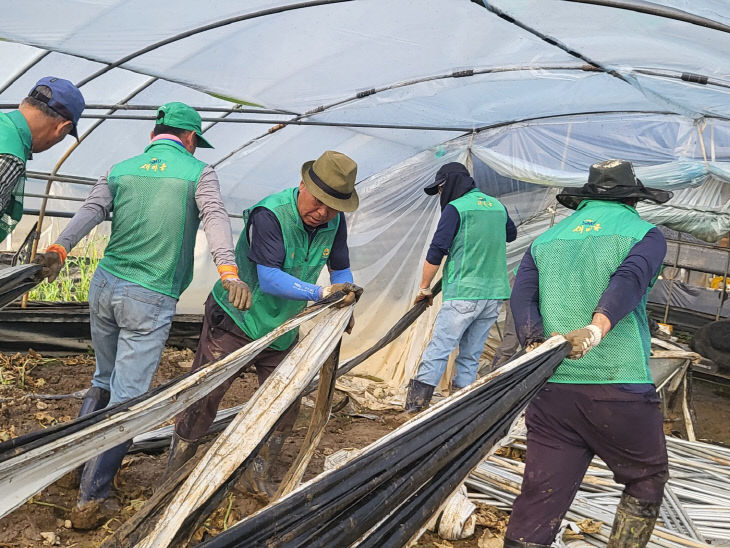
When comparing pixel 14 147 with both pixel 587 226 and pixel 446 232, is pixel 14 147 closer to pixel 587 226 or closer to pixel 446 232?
pixel 587 226

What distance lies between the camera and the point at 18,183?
302 cm

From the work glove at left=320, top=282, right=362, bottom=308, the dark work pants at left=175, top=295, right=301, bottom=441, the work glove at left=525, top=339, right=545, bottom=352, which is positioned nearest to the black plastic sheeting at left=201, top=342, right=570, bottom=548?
the work glove at left=525, top=339, right=545, bottom=352

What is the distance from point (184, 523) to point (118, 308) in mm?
1536

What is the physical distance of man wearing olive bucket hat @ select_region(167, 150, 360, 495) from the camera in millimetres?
3381

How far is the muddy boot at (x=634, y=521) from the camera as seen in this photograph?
2.87 metres

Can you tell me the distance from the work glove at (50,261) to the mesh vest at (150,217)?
32 cm

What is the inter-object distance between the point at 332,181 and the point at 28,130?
1300 mm

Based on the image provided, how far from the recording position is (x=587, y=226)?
2.95 meters

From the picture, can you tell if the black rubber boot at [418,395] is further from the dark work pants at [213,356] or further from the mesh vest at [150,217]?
the mesh vest at [150,217]

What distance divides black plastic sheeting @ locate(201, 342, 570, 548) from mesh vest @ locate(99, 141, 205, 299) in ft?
5.54

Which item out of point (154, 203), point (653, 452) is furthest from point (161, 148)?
point (653, 452)

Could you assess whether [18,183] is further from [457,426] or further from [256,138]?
[256,138]

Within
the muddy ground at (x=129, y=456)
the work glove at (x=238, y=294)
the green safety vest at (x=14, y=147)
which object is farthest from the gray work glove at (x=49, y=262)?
the muddy ground at (x=129, y=456)

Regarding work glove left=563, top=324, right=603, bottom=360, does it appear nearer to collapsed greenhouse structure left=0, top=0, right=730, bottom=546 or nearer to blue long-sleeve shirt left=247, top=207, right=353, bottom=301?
collapsed greenhouse structure left=0, top=0, right=730, bottom=546
